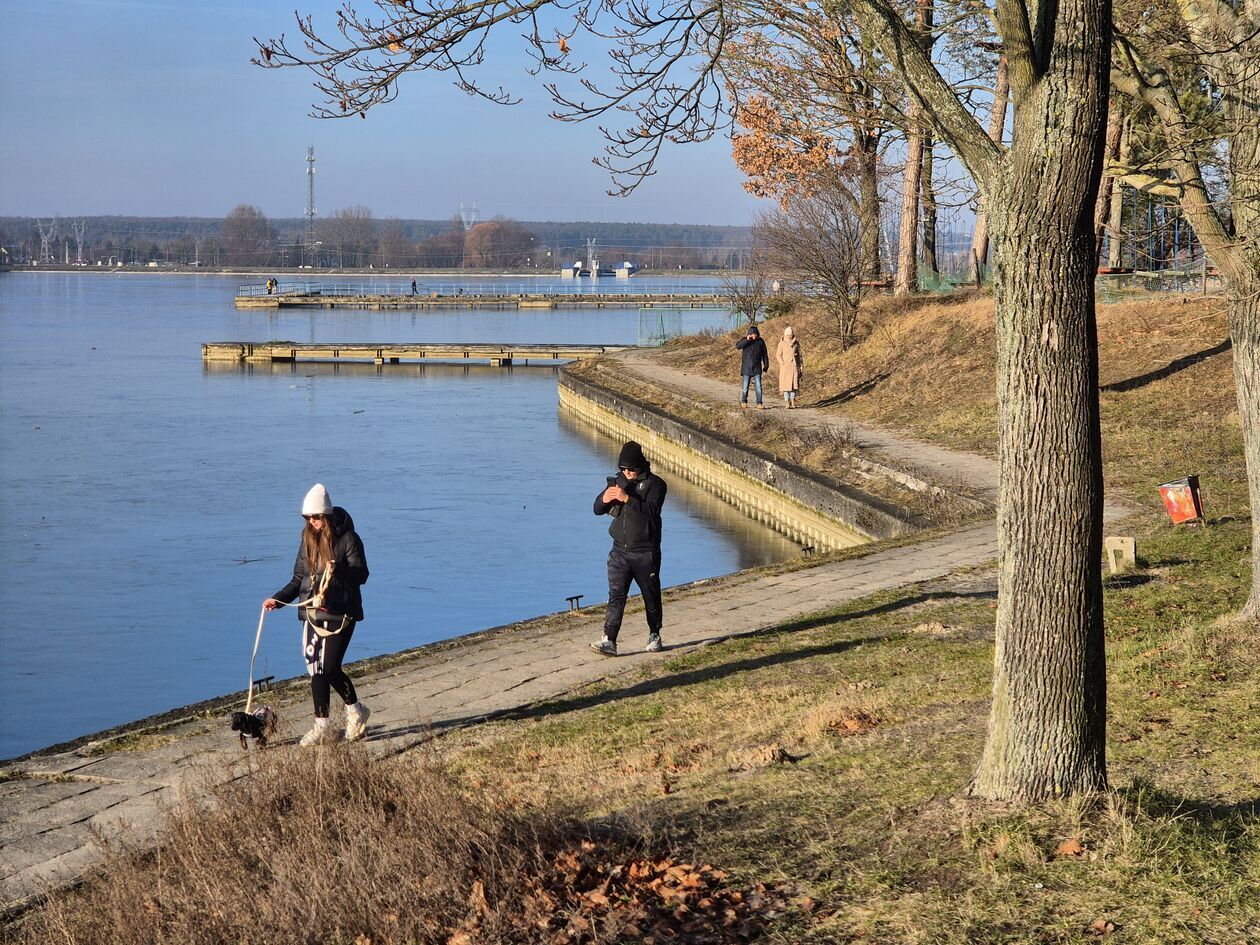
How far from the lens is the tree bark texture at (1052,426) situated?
537cm

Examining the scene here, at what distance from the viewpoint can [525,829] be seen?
5.42 m

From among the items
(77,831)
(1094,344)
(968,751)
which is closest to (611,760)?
(968,751)

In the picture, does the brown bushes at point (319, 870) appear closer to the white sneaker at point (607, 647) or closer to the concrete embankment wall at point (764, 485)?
the white sneaker at point (607, 647)

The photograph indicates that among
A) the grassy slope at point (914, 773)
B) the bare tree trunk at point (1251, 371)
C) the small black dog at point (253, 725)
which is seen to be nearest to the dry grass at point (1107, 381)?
the grassy slope at point (914, 773)

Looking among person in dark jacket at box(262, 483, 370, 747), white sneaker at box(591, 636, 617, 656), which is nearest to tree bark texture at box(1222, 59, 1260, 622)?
white sneaker at box(591, 636, 617, 656)

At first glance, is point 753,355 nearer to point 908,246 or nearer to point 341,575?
point 908,246

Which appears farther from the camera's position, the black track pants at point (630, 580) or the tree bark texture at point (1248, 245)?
the black track pants at point (630, 580)

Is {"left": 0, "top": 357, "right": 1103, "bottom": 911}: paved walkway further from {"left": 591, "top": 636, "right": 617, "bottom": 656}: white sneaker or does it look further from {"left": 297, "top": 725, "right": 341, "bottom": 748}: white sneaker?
{"left": 297, "top": 725, "right": 341, "bottom": 748}: white sneaker

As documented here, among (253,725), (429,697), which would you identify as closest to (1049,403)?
(253,725)

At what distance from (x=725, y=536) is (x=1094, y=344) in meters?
17.4

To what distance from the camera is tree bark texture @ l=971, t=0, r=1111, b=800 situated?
5.37 metres

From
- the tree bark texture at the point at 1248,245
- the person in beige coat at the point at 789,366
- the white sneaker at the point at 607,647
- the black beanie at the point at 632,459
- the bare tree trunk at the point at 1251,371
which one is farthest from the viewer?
the person in beige coat at the point at 789,366

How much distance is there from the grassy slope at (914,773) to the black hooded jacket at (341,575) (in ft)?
3.47

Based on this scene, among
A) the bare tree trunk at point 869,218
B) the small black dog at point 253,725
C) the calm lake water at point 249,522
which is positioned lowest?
the calm lake water at point 249,522
